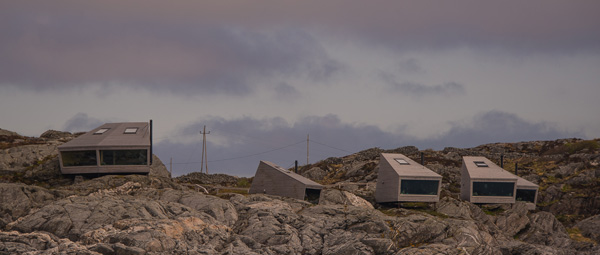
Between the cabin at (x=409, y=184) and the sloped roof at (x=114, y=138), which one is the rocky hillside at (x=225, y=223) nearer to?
the cabin at (x=409, y=184)

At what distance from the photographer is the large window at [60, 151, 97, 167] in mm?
77562

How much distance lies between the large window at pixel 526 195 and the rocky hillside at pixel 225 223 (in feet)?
17.2

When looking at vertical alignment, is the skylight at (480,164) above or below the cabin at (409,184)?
above

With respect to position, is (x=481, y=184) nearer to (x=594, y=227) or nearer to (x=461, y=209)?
(x=461, y=209)

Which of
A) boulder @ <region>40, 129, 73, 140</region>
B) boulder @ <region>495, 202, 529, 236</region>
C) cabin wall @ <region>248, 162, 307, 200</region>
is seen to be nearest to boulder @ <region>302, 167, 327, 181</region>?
boulder @ <region>40, 129, 73, 140</region>

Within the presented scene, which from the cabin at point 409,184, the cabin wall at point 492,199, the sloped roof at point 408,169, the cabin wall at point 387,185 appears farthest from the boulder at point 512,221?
the cabin wall at point 387,185

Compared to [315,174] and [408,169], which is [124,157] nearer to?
[408,169]

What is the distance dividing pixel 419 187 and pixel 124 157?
33294mm

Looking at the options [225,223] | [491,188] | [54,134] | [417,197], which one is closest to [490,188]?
[491,188]

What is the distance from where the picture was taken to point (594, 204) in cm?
10056

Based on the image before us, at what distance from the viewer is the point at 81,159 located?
7781 centimetres

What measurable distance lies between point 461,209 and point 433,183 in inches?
167

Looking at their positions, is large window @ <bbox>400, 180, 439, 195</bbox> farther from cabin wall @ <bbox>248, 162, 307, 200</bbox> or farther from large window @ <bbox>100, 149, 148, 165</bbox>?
large window @ <bbox>100, 149, 148, 165</bbox>

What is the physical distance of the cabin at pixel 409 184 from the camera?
80562mm
